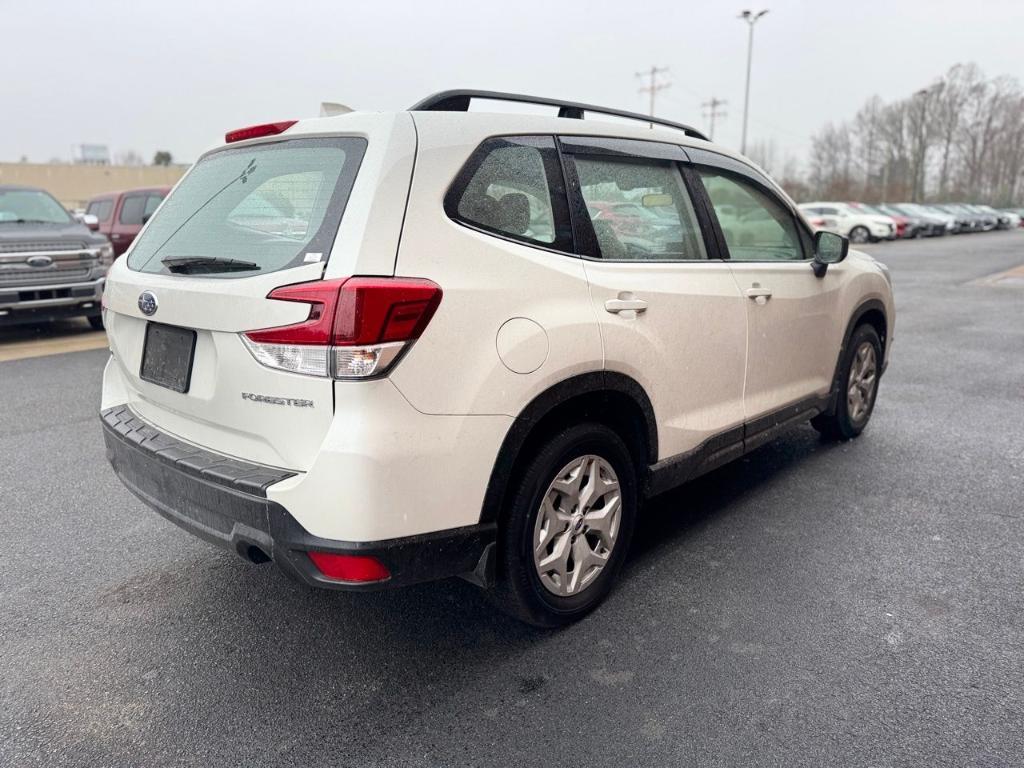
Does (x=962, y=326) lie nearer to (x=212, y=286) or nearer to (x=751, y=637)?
(x=751, y=637)

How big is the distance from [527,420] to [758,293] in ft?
5.71

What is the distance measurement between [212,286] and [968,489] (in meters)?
4.06

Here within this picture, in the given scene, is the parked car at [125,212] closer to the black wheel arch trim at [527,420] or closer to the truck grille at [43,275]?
the truck grille at [43,275]

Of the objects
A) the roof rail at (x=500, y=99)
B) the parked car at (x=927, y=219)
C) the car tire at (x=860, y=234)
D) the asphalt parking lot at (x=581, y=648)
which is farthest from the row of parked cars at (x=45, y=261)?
the parked car at (x=927, y=219)

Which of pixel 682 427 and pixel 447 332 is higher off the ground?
pixel 447 332

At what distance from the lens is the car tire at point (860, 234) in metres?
34.1

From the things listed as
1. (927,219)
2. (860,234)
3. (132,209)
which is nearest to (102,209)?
(132,209)

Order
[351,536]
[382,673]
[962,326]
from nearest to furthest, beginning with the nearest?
1. [351,536]
2. [382,673]
3. [962,326]

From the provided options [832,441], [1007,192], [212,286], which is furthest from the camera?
[1007,192]

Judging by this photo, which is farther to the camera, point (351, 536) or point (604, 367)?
point (604, 367)

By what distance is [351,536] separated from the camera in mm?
2318

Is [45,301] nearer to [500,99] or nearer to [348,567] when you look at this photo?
[500,99]

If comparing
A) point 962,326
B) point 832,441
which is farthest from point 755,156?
point 832,441

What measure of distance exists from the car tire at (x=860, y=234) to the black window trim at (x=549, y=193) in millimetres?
34853
